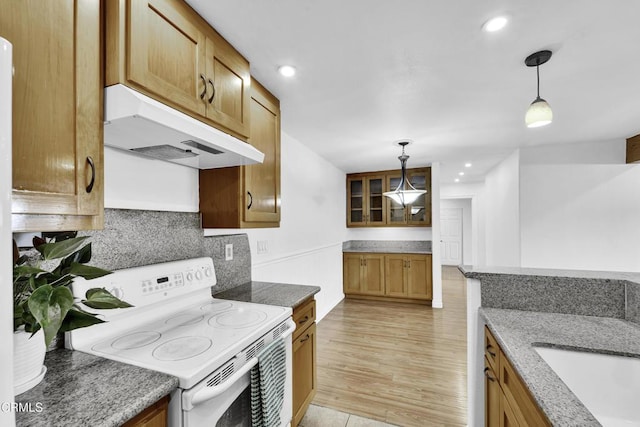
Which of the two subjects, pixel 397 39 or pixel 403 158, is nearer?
pixel 397 39

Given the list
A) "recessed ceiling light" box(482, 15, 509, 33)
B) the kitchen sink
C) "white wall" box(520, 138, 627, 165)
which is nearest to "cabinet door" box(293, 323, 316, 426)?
the kitchen sink

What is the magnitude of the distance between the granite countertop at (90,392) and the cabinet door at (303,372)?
96cm

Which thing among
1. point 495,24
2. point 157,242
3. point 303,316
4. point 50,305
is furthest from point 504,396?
point 157,242

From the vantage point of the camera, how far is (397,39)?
145 centimetres

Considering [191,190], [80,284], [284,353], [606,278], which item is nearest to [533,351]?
[606,278]

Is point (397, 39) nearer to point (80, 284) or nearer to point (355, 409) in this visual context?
point (80, 284)

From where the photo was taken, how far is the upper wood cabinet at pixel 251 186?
1.68m

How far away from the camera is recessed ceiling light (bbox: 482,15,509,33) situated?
→ 1.28 metres

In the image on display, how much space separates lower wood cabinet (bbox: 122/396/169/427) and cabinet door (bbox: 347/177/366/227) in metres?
4.49

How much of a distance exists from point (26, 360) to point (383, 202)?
470cm

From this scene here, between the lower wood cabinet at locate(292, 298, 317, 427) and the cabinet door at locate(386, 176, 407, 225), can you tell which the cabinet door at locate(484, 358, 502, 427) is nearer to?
the lower wood cabinet at locate(292, 298, 317, 427)

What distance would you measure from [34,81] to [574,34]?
86.9 inches

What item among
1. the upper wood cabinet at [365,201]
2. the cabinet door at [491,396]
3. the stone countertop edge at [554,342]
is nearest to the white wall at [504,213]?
the upper wood cabinet at [365,201]

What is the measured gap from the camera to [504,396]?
114 cm
